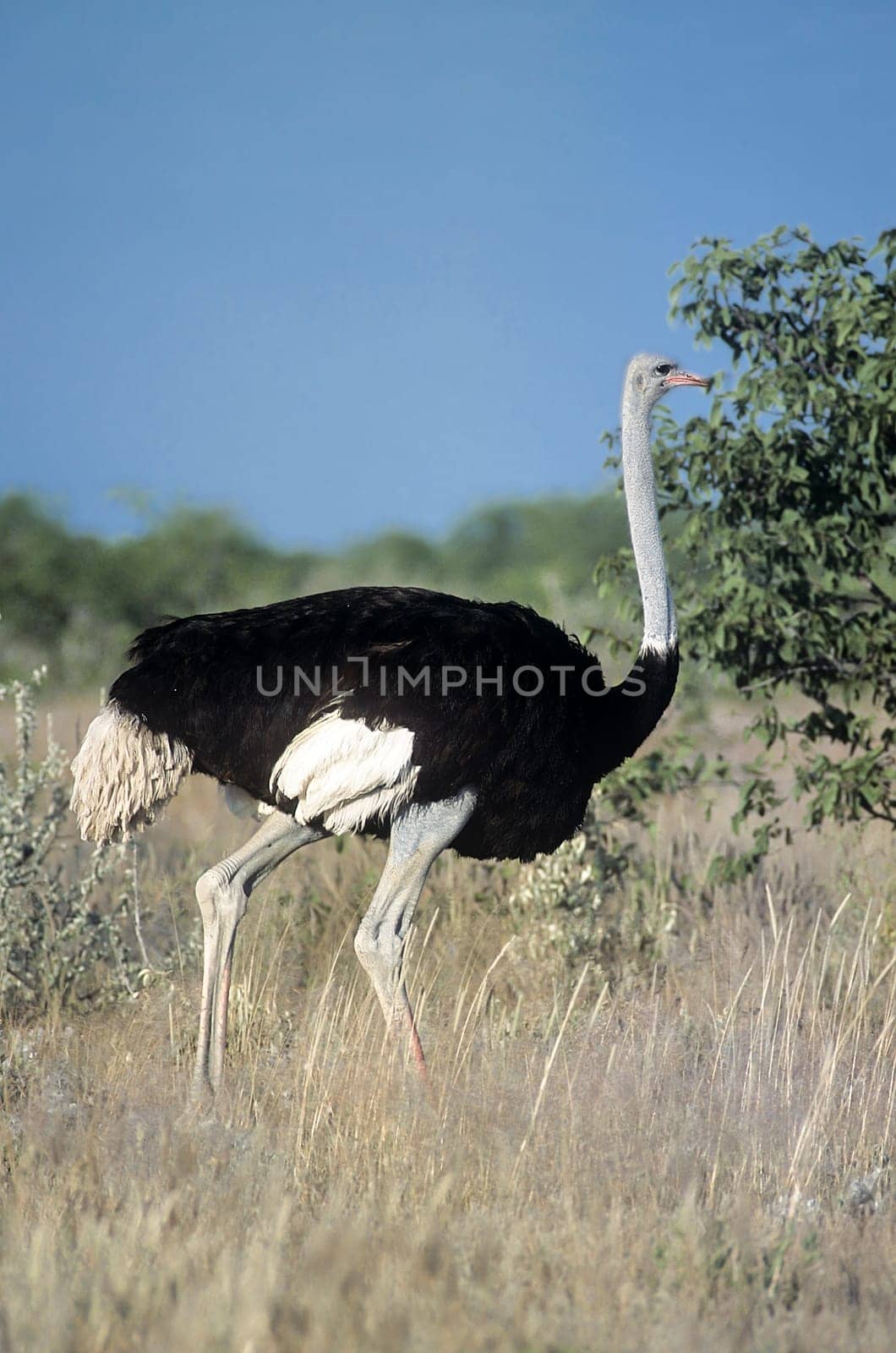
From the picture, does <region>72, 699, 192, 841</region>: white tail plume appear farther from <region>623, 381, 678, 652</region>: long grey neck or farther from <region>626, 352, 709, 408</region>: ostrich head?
<region>626, 352, 709, 408</region>: ostrich head

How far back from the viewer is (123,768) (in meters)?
4.26

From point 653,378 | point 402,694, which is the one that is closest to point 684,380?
point 653,378

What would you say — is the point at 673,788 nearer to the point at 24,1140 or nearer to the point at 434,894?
the point at 434,894

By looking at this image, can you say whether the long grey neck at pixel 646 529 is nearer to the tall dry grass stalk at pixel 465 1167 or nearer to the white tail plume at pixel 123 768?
the tall dry grass stalk at pixel 465 1167

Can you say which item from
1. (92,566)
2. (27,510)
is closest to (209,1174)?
(92,566)

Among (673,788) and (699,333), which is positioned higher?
(699,333)

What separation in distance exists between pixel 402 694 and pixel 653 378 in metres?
1.62

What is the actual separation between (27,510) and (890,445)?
67.4ft

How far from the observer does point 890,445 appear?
215 inches

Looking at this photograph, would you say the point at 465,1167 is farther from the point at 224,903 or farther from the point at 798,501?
the point at 798,501

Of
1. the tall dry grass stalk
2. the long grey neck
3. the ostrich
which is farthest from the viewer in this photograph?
the long grey neck

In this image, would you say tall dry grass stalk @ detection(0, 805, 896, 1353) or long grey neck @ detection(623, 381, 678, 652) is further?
long grey neck @ detection(623, 381, 678, 652)

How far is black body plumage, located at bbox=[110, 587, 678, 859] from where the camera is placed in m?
4.14

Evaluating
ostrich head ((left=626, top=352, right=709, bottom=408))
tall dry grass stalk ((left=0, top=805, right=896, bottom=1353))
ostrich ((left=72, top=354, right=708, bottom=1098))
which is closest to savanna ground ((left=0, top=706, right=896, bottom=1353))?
tall dry grass stalk ((left=0, top=805, right=896, bottom=1353))
